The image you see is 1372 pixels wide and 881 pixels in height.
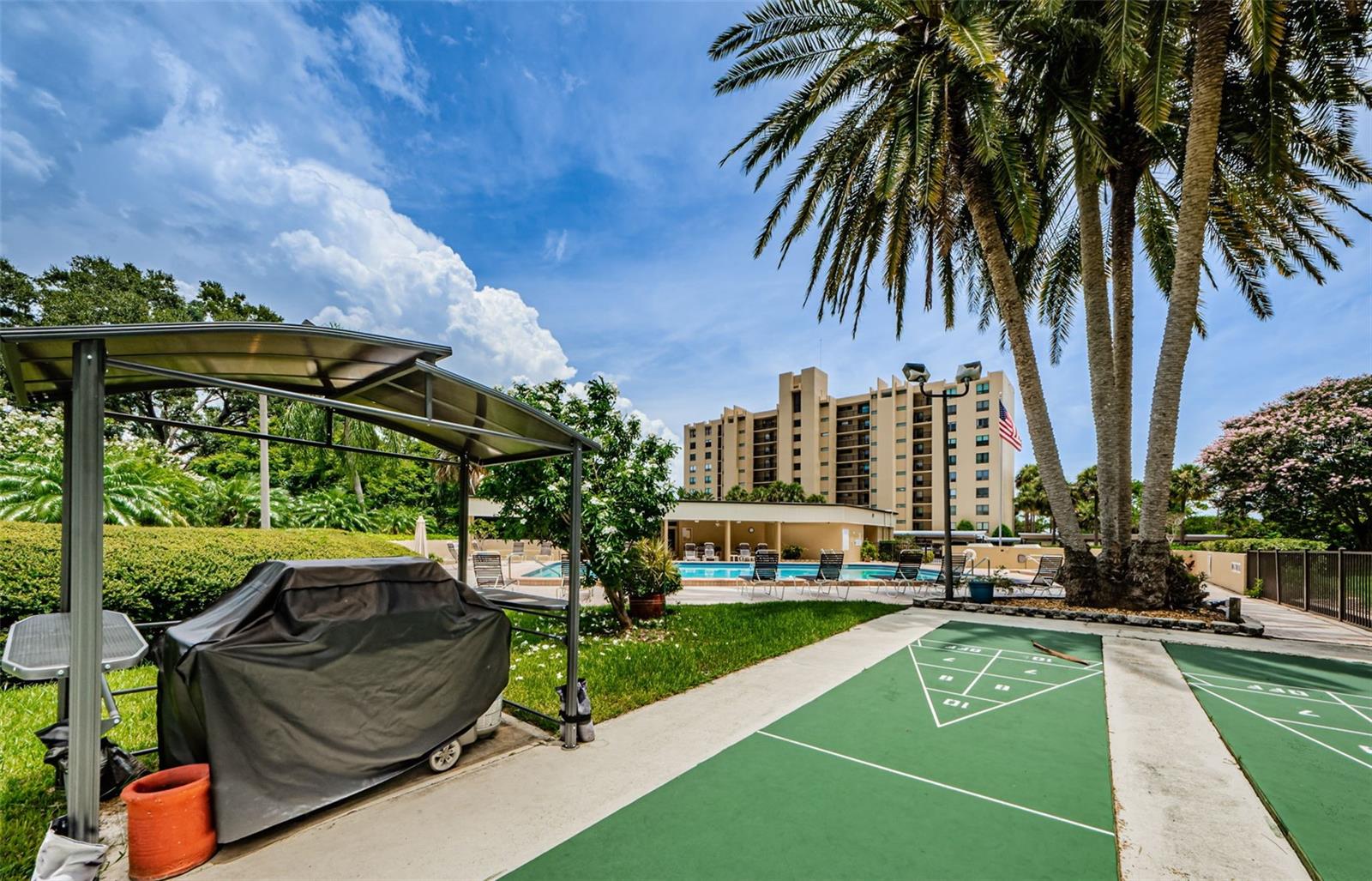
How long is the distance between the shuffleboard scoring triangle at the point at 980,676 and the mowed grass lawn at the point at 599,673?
2.03 m

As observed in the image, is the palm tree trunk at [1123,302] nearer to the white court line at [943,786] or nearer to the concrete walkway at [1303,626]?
the concrete walkway at [1303,626]

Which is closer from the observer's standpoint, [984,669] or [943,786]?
[943,786]

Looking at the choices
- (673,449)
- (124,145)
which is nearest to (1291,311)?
(673,449)

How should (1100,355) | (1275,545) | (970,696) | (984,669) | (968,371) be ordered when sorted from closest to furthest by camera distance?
1. (970,696)
2. (984,669)
3. (1100,355)
4. (968,371)
5. (1275,545)

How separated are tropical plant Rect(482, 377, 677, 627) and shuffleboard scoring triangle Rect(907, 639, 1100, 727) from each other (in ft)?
15.3

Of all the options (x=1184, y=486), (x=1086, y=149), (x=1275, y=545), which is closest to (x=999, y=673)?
(x=1086, y=149)

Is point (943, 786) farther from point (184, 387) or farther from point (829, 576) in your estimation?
point (829, 576)

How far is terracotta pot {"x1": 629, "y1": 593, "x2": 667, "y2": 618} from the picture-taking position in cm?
1161

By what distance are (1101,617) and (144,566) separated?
1604cm

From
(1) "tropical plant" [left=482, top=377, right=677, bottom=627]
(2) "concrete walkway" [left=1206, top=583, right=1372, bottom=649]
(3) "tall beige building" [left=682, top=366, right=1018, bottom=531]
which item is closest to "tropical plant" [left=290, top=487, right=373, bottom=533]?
(1) "tropical plant" [left=482, top=377, right=677, bottom=627]

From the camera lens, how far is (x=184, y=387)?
14.0 feet

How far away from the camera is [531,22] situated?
10.2 m

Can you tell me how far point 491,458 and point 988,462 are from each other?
72615 millimetres

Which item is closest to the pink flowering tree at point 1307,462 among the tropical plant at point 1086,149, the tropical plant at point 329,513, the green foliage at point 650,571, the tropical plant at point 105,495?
the tropical plant at point 1086,149
